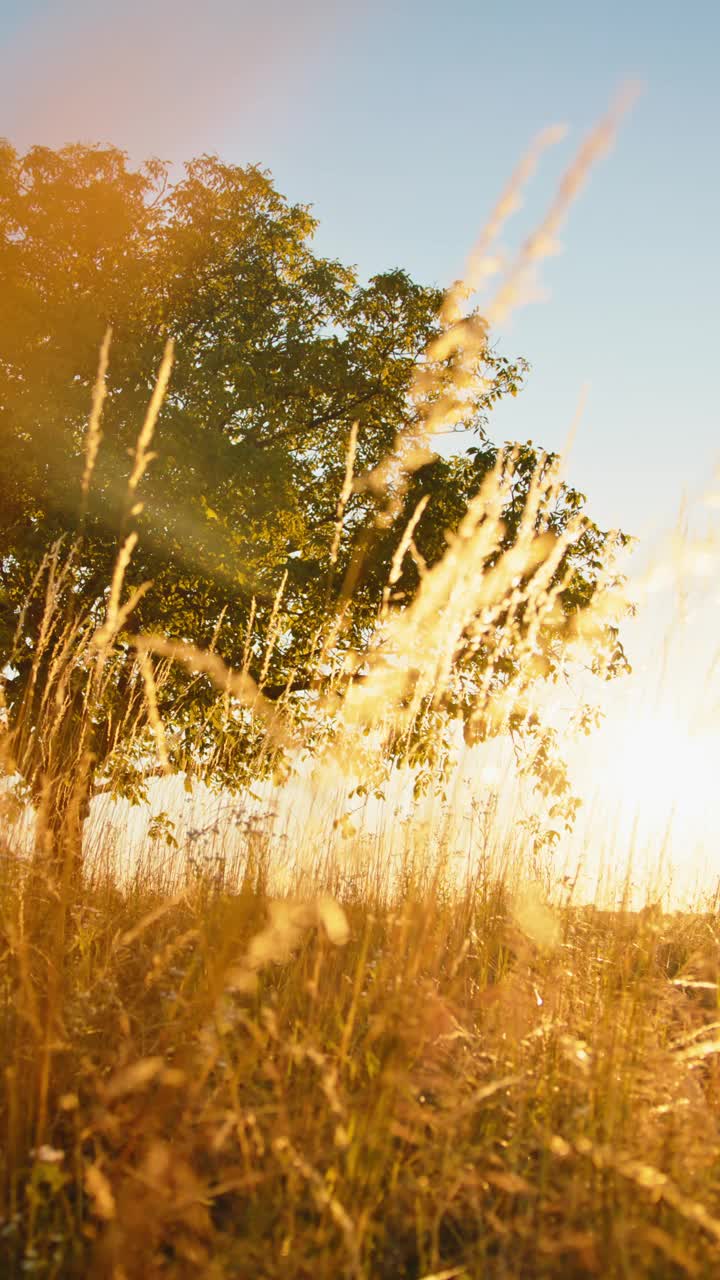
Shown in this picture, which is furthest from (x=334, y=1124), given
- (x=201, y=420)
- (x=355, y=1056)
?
(x=201, y=420)

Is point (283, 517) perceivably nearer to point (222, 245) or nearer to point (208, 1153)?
point (222, 245)

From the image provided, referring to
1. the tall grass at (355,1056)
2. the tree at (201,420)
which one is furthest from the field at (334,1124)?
the tree at (201,420)

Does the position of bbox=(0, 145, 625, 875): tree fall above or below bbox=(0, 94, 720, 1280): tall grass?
above

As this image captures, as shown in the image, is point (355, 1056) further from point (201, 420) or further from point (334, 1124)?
point (201, 420)

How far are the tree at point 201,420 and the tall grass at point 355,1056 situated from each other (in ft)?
11.6

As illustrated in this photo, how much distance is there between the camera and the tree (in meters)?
7.45

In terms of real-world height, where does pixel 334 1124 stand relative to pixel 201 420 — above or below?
below

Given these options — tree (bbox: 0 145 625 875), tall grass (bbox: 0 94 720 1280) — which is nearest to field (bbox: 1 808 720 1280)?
tall grass (bbox: 0 94 720 1280)

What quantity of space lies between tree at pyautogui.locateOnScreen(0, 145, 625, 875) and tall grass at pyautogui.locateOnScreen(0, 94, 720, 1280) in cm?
354

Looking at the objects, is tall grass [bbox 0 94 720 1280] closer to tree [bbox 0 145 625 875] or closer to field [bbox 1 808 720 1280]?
field [bbox 1 808 720 1280]

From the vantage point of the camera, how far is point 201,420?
796cm

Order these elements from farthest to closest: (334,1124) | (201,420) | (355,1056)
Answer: (201,420) → (355,1056) → (334,1124)

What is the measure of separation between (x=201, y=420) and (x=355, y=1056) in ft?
22.5

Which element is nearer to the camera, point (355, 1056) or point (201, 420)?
point (355, 1056)
